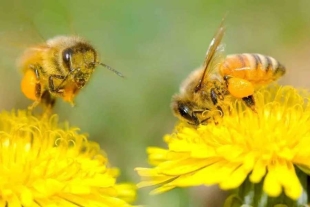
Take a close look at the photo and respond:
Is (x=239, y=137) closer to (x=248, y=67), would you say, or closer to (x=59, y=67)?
(x=248, y=67)

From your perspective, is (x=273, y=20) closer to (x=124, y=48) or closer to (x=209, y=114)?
(x=124, y=48)

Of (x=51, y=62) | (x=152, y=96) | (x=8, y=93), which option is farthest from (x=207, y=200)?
(x=8, y=93)

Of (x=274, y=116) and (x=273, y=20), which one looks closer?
(x=274, y=116)

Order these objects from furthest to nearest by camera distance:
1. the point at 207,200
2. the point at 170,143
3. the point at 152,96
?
1. the point at 152,96
2. the point at 207,200
3. the point at 170,143

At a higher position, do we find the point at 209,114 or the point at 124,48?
the point at 124,48

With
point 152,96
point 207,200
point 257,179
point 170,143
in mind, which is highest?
point 152,96

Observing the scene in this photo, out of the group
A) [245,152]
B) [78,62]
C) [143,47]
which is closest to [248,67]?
[245,152]

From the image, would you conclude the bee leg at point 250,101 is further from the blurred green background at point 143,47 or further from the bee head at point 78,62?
the blurred green background at point 143,47
